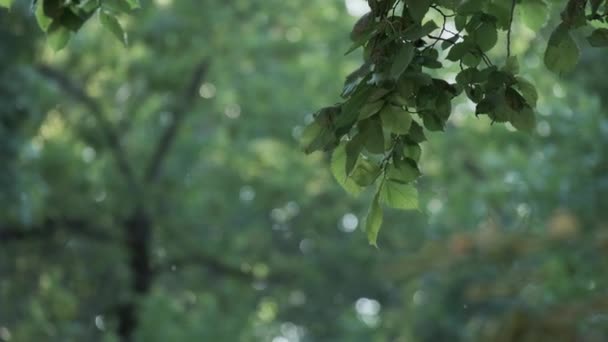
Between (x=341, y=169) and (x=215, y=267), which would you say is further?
(x=215, y=267)

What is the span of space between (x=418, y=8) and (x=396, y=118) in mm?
218

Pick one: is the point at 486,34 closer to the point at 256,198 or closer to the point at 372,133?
the point at 372,133

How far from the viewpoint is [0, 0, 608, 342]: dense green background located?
35.1ft

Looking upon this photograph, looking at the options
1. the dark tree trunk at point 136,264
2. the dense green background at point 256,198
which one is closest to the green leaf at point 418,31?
the dense green background at point 256,198

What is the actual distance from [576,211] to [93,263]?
677cm

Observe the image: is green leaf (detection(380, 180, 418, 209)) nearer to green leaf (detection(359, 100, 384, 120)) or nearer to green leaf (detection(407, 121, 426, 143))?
green leaf (detection(407, 121, 426, 143))

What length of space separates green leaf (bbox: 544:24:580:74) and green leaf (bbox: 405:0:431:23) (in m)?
0.26

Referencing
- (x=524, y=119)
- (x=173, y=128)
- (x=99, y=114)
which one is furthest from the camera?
(x=173, y=128)

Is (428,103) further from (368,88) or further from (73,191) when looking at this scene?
(73,191)

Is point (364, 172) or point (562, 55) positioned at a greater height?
point (562, 55)

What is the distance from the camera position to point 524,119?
7.48ft

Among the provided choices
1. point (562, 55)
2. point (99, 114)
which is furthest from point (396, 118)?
point (99, 114)

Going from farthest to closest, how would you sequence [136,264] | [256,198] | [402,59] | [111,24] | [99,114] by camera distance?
1. [256,198]
2. [136,264]
3. [99,114]
4. [111,24]
5. [402,59]

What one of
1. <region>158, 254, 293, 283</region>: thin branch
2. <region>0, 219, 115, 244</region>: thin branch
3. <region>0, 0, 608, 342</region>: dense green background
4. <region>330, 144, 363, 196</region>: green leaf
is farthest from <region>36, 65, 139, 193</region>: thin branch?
<region>330, 144, 363, 196</region>: green leaf
